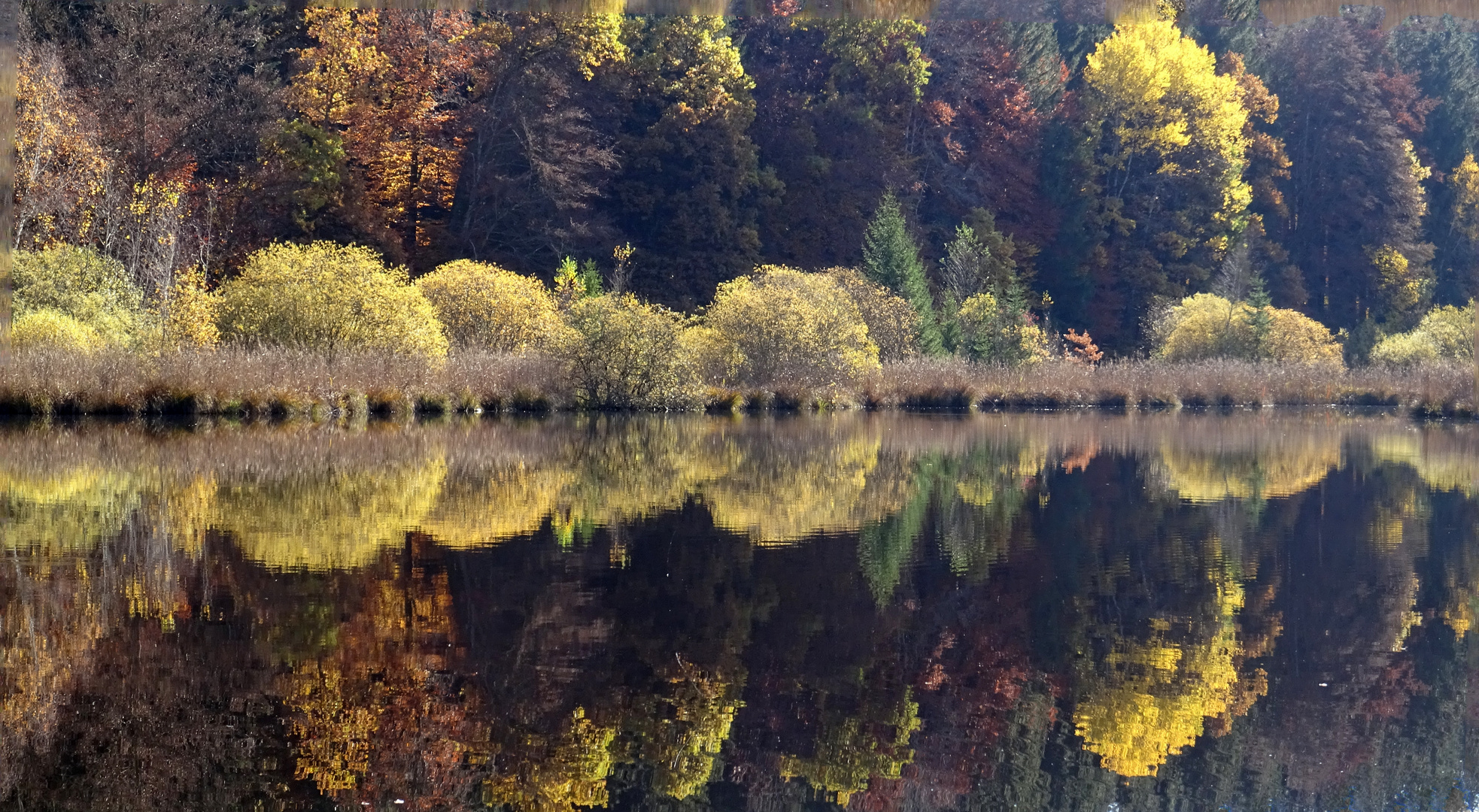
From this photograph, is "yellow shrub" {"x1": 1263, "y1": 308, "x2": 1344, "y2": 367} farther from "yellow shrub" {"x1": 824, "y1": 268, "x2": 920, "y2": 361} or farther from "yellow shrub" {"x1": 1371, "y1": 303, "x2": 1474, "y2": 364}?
"yellow shrub" {"x1": 824, "y1": 268, "x2": 920, "y2": 361}

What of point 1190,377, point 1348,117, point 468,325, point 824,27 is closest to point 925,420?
point 468,325

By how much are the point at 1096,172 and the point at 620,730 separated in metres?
49.1

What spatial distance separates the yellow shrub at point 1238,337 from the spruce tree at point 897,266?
7219 millimetres

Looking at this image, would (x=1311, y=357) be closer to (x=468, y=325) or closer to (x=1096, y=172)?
(x=1096, y=172)

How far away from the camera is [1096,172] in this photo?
173 ft

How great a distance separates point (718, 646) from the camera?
25.4 ft

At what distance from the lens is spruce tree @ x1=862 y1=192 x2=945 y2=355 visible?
4162 centimetres

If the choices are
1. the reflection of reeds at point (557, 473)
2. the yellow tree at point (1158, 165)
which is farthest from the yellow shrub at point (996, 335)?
the reflection of reeds at point (557, 473)

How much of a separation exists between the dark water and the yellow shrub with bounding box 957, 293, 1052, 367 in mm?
25089

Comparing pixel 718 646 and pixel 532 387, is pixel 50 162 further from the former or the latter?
pixel 718 646

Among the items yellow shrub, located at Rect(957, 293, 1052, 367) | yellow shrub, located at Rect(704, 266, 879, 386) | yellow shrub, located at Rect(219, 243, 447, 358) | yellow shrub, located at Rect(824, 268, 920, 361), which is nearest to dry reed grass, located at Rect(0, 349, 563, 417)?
yellow shrub, located at Rect(219, 243, 447, 358)

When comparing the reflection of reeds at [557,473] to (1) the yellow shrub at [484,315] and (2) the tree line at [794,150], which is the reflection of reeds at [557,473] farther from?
(2) the tree line at [794,150]

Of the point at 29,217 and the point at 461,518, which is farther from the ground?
the point at 29,217

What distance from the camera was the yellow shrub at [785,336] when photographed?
33250mm
